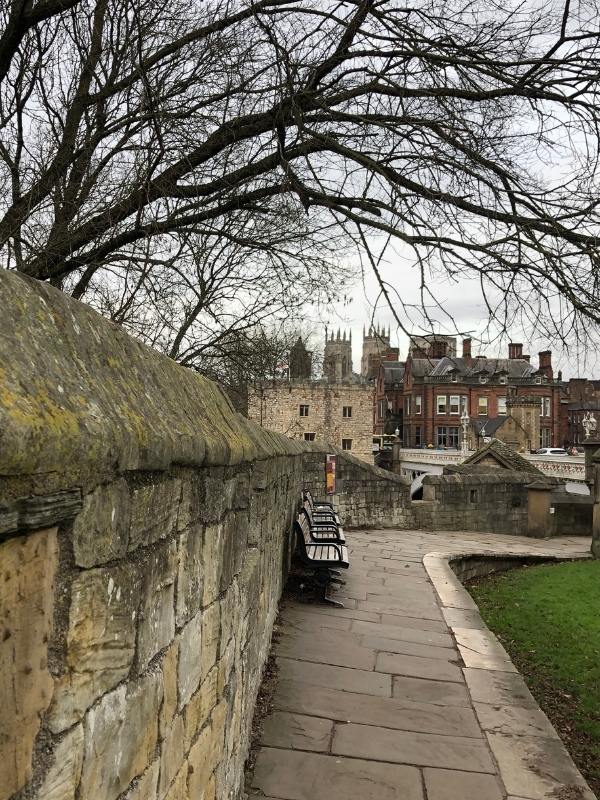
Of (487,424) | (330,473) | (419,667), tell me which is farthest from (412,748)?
(487,424)

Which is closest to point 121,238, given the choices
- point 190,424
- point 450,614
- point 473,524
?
point 450,614

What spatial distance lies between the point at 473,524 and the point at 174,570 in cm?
1722

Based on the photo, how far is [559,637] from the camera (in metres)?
7.93

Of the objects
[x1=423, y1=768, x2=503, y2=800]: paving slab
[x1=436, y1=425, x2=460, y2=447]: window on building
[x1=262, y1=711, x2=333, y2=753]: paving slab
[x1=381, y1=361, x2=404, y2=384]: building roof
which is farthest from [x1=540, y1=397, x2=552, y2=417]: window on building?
[x1=423, y1=768, x2=503, y2=800]: paving slab

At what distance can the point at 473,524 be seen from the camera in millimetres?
18266

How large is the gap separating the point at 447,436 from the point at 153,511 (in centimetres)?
6783

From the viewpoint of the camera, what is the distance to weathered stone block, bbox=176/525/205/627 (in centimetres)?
204

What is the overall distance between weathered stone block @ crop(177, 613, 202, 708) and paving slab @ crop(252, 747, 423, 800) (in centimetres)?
171

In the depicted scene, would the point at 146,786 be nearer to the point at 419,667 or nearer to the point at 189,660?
the point at 189,660

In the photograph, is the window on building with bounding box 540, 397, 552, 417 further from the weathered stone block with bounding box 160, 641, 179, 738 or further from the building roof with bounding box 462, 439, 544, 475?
the weathered stone block with bounding box 160, 641, 179, 738

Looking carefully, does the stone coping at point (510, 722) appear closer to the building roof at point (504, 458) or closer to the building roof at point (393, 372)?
the building roof at point (504, 458)

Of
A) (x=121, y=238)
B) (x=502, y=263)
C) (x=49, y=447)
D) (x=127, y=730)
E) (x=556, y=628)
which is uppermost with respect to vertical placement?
(x=121, y=238)

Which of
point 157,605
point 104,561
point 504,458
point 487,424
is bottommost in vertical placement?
point 157,605

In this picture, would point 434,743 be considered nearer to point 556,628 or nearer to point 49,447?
point 49,447
